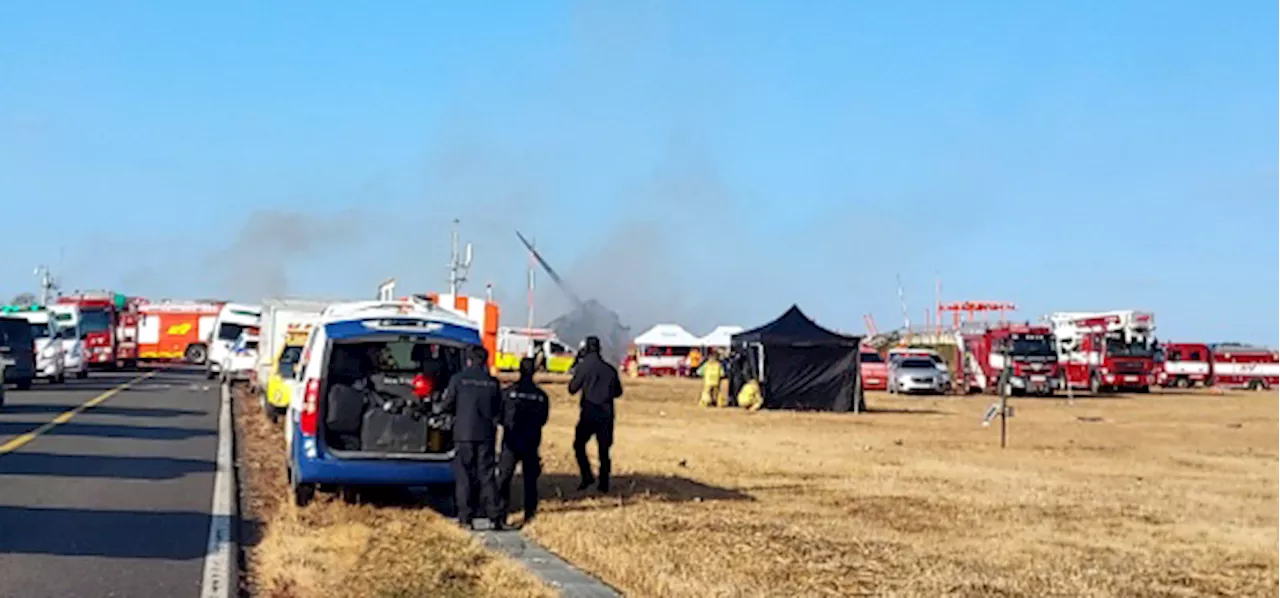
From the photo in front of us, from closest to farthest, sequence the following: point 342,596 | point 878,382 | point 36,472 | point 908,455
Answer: point 342,596
point 36,472
point 908,455
point 878,382

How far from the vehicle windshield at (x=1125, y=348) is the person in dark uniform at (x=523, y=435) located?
46.4m

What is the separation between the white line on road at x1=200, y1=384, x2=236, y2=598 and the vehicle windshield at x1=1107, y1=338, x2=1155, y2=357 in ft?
138

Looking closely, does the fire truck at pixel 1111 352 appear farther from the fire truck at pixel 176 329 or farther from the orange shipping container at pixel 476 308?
the fire truck at pixel 176 329

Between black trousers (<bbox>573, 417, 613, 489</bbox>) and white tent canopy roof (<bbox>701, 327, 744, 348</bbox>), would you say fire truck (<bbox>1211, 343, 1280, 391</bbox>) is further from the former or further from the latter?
black trousers (<bbox>573, 417, 613, 489</bbox>)

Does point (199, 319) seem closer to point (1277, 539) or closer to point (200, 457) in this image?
point (200, 457)

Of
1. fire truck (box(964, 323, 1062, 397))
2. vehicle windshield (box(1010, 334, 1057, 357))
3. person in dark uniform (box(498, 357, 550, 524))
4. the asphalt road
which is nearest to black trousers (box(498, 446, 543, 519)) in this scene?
person in dark uniform (box(498, 357, 550, 524))

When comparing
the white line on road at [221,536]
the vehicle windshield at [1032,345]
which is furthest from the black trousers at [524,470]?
the vehicle windshield at [1032,345]

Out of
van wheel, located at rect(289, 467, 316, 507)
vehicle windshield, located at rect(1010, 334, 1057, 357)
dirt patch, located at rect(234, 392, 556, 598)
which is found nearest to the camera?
dirt patch, located at rect(234, 392, 556, 598)

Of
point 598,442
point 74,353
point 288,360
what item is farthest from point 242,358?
point 598,442

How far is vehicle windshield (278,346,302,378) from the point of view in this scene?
26.6 metres

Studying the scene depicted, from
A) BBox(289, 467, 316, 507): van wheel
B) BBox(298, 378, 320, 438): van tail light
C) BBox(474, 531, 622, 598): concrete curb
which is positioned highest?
BBox(298, 378, 320, 438): van tail light

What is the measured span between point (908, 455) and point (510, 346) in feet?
166

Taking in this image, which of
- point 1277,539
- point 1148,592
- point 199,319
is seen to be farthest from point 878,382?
point 1148,592

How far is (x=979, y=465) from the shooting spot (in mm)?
22828
